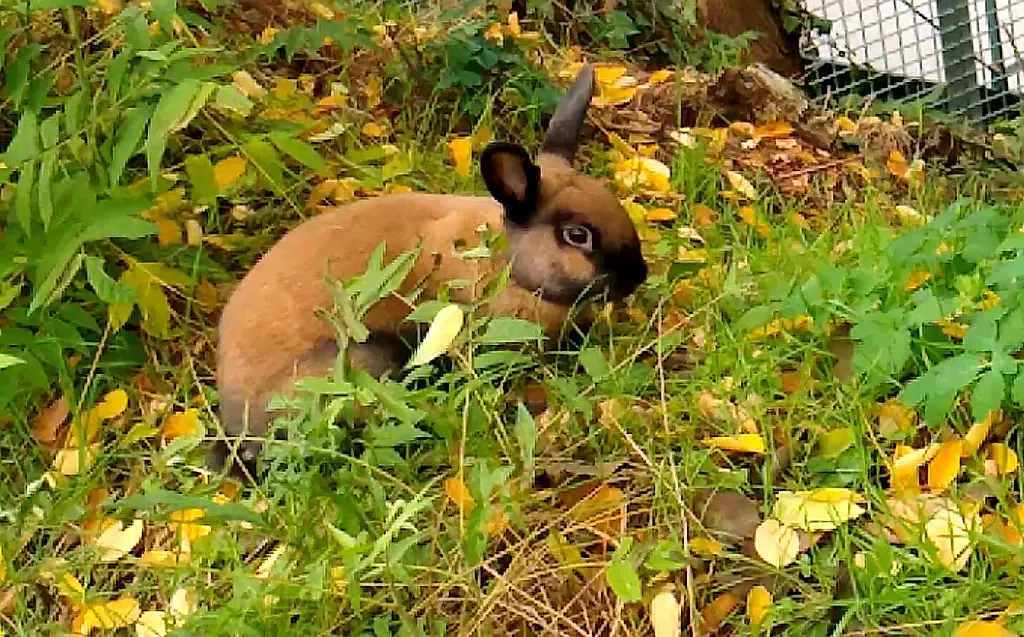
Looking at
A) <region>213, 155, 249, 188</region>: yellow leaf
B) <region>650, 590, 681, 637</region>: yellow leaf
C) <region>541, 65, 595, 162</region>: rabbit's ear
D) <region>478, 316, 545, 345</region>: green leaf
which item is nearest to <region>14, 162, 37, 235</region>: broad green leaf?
<region>213, 155, 249, 188</region>: yellow leaf

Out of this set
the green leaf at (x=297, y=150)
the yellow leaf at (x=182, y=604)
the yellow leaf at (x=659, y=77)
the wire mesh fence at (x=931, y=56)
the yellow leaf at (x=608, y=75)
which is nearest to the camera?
the yellow leaf at (x=182, y=604)

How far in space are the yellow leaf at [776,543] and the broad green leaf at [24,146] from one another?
4.69 feet

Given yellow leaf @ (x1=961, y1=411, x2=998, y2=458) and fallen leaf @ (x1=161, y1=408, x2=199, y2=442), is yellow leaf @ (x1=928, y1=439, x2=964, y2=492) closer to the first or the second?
yellow leaf @ (x1=961, y1=411, x2=998, y2=458)

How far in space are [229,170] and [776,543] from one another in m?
1.59

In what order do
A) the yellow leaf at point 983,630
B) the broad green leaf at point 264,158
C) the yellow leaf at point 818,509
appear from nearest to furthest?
the yellow leaf at point 983,630 < the yellow leaf at point 818,509 < the broad green leaf at point 264,158

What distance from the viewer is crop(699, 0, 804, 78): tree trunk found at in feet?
15.1

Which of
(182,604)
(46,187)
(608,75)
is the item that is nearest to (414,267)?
(46,187)

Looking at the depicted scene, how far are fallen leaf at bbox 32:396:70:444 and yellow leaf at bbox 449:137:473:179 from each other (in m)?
1.15

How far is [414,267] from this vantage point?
246 centimetres

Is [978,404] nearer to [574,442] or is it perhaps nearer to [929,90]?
[574,442]

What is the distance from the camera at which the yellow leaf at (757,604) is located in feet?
5.69

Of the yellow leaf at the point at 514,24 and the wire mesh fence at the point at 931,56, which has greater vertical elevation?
the yellow leaf at the point at 514,24

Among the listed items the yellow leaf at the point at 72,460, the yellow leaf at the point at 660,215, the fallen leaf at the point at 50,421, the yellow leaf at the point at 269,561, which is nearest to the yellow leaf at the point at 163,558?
the yellow leaf at the point at 269,561

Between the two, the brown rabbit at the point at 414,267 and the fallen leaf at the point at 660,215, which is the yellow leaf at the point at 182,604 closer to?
the brown rabbit at the point at 414,267
